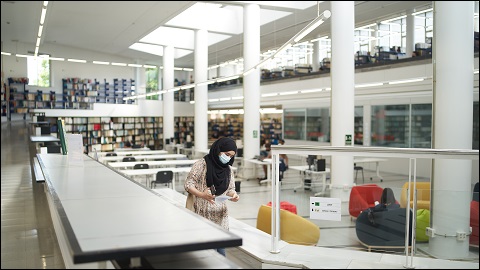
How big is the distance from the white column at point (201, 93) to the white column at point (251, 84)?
3.40 m

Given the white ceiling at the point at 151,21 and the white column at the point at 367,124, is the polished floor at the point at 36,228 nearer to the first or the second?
the white ceiling at the point at 151,21

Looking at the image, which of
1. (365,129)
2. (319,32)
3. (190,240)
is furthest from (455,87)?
(319,32)

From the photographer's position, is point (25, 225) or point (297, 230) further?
point (297, 230)

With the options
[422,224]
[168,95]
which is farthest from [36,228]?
[168,95]

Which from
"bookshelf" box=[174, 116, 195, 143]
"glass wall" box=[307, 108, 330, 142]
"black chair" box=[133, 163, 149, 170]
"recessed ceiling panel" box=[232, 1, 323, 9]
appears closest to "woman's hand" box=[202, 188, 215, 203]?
"black chair" box=[133, 163, 149, 170]

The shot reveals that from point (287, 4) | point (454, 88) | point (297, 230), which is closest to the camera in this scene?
point (297, 230)

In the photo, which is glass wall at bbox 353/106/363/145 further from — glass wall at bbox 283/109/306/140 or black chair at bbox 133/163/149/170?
black chair at bbox 133/163/149/170

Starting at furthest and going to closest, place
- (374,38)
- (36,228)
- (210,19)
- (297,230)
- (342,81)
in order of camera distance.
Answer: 1. (374,38)
2. (210,19)
3. (342,81)
4. (297,230)
5. (36,228)

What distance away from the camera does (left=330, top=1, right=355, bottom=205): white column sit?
32.1 ft

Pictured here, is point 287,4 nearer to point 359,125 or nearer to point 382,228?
point 359,125

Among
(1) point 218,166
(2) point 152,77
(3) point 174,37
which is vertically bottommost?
(1) point 218,166

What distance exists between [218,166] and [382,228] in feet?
6.49

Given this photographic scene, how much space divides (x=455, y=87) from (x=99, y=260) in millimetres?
5522

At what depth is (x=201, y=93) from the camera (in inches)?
687
